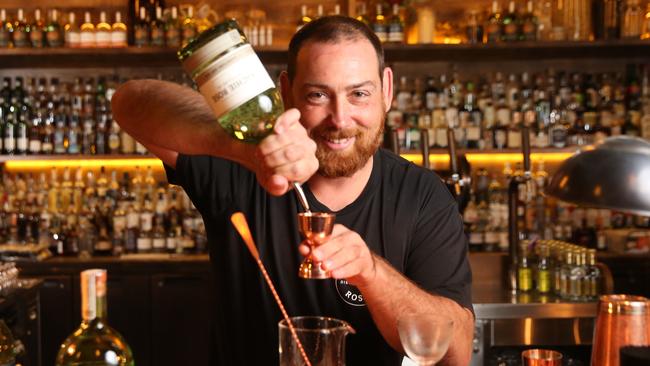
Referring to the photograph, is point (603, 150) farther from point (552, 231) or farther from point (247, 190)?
point (552, 231)

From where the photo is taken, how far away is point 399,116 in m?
4.28

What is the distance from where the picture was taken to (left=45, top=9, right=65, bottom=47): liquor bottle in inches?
168

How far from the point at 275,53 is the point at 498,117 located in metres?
1.15

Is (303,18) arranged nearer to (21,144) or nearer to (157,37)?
(157,37)

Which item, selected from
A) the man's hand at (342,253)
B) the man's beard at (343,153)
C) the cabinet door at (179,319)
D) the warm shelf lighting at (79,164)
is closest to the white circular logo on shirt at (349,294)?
the man's beard at (343,153)

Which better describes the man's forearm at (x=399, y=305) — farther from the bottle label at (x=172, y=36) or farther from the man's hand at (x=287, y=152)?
the bottle label at (x=172, y=36)

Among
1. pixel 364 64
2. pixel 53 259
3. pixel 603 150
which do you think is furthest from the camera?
pixel 53 259

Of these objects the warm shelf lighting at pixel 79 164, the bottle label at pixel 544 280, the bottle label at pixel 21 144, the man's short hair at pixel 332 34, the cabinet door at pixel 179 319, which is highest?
the man's short hair at pixel 332 34

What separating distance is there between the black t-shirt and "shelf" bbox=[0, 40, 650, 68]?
2.42m

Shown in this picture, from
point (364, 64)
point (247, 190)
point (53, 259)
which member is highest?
point (364, 64)

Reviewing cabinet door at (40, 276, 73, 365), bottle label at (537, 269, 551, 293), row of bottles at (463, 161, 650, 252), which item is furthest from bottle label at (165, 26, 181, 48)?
bottle label at (537, 269, 551, 293)

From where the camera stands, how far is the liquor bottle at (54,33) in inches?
168

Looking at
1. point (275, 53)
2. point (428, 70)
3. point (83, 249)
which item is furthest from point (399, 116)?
point (83, 249)

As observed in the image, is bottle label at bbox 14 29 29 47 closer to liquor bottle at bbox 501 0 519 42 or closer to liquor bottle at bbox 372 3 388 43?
liquor bottle at bbox 372 3 388 43
